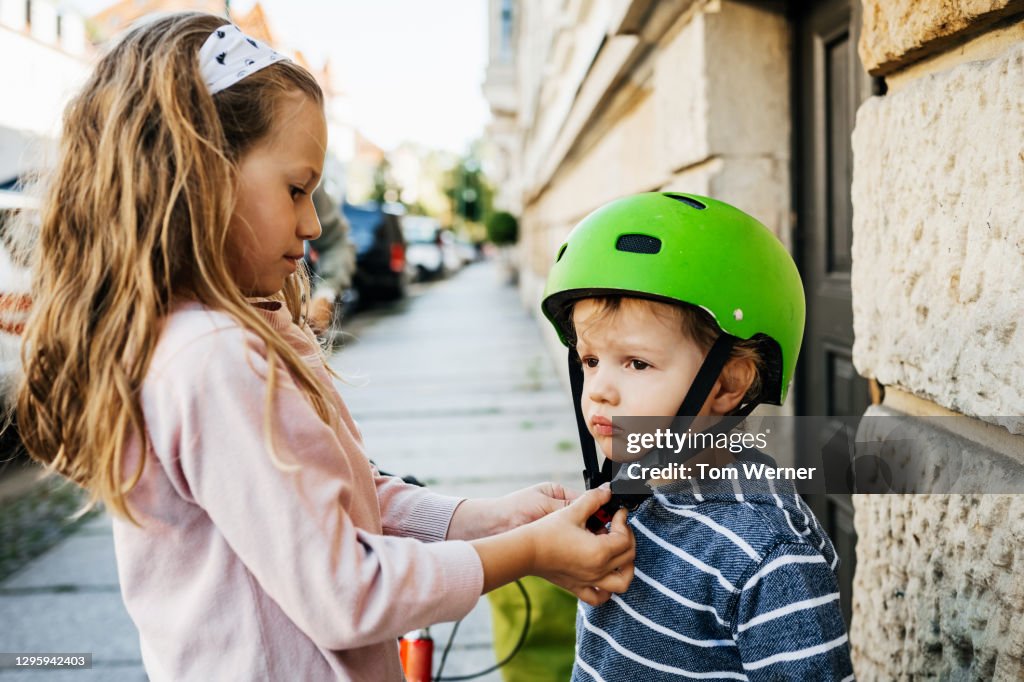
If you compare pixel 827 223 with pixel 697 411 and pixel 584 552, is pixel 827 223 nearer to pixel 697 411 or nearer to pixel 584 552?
pixel 697 411

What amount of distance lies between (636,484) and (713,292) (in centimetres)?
35

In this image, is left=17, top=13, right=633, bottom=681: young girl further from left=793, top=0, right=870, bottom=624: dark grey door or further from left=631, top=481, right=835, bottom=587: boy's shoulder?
left=793, top=0, right=870, bottom=624: dark grey door

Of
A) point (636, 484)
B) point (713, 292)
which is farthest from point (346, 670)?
point (713, 292)

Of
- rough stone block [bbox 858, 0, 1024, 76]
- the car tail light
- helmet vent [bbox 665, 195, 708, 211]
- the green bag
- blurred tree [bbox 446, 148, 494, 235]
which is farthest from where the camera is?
blurred tree [bbox 446, 148, 494, 235]

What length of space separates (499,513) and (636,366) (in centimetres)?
40

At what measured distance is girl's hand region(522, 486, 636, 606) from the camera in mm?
1389

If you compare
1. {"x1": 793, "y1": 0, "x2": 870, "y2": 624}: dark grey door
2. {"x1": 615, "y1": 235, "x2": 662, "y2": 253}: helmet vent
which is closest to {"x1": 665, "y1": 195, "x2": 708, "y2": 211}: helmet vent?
{"x1": 615, "y1": 235, "x2": 662, "y2": 253}: helmet vent

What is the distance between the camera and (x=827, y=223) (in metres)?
2.72

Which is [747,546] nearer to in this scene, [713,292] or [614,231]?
[713,292]

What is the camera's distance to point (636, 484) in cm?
157

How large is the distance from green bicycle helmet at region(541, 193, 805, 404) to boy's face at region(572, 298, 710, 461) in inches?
1.8

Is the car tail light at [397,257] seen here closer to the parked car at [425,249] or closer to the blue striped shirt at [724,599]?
the parked car at [425,249]

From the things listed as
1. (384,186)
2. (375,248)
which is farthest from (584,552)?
(384,186)

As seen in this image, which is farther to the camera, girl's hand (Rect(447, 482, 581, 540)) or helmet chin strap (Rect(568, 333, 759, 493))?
girl's hand (Rect(447, 482, 581, 540))
